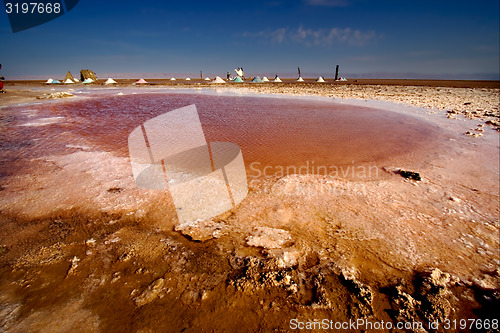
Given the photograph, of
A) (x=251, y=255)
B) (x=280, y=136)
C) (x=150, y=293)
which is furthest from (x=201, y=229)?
(x=280, y=136)

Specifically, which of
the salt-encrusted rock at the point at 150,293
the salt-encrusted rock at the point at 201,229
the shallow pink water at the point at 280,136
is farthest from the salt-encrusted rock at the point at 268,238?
the shallow pink water at the point at 280,136

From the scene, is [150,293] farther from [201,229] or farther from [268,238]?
[268,238]

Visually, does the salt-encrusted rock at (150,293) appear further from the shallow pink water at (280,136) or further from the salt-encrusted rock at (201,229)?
the shallow pink water at (280,136)

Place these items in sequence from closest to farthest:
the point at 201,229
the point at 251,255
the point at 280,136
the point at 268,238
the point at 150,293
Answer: the point at 150,293, the point at 251,255, the point at 268,238, the point at 201,229, the point at 280,136

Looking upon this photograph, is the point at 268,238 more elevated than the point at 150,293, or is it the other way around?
the point at 268,238

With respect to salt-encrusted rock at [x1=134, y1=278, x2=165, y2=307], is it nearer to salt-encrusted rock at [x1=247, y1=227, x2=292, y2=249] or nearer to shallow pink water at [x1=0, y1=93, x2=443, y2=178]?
salt-encrusted rock at [x1=247, y1=227, x2=292, y2=249]

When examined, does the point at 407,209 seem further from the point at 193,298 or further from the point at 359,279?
the point at 193,298
